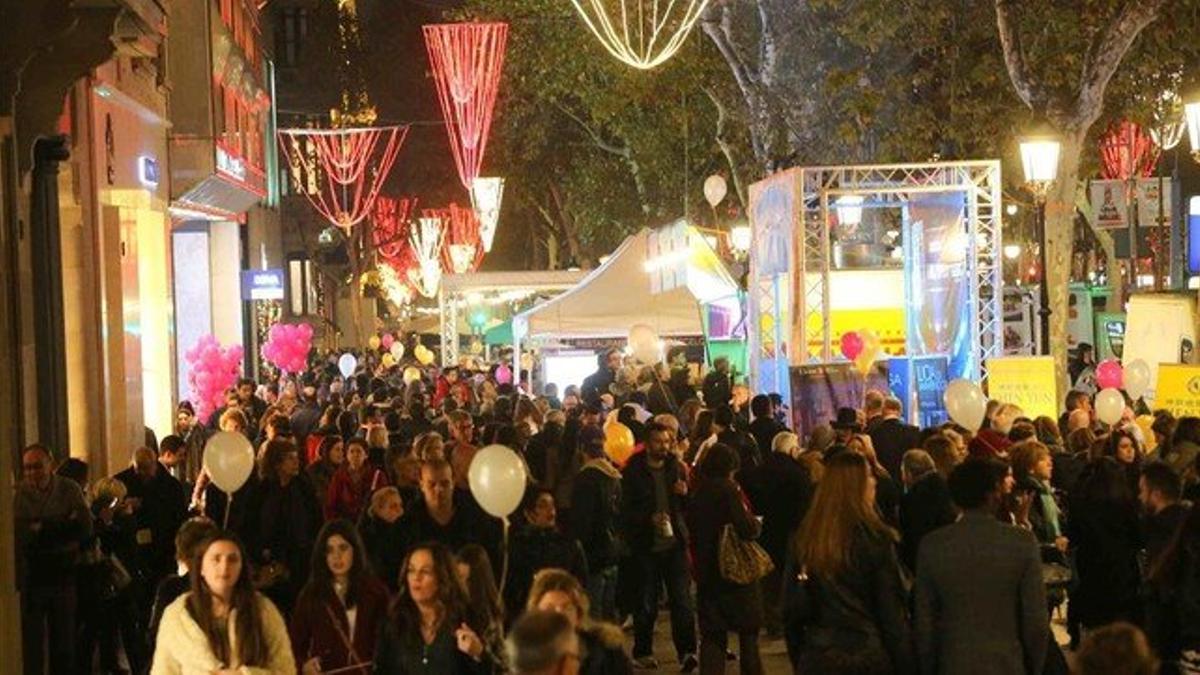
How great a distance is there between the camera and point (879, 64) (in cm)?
3067

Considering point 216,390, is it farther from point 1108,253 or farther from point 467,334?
point 467,334

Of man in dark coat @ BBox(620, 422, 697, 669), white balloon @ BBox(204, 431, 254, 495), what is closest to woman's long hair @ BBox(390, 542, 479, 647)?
white balloon @ BBox(204, 431, 254, 495)

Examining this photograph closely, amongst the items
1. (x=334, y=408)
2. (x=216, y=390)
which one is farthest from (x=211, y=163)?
(x=334, y=408)

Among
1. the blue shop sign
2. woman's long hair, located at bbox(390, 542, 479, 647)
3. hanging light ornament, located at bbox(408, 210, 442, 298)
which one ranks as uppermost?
hanging light ornament, located at bbox(408, 210, 442, 298)

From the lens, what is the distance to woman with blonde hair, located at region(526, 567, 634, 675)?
702cm

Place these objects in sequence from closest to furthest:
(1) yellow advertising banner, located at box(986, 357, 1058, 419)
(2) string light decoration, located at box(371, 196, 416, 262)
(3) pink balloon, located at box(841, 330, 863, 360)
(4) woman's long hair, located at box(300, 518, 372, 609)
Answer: (4) woman's long hair, located at box(300, 518, 372, 609) < (1) yellow advertising banner, located at box(986, 357, 1058, 419) < (3) pink balloon, located at box(841, 330, 863, 360) < (2) string light decoration, located at box(371, 196, 416, 262)

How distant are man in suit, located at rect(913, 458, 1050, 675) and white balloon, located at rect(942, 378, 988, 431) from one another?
852cm

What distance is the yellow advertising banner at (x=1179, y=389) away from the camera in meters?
Result: 18.2

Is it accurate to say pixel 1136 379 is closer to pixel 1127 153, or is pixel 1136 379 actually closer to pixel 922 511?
pixel 922 511

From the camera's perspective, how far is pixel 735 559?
12016 millimetres

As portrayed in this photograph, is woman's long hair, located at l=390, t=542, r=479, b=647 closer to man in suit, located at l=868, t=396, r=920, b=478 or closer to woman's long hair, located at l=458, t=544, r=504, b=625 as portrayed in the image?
woman's long hair, located at l=458, t=544, r=504, b=625

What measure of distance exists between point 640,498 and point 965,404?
3810 mm

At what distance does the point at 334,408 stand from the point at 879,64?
46.4ft

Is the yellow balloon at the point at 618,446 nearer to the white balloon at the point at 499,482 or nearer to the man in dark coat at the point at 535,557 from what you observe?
the man in dark coat at the point at 535,557
